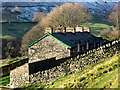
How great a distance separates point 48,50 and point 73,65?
11.0 m

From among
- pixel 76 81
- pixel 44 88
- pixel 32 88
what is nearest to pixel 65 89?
pixel 76 81

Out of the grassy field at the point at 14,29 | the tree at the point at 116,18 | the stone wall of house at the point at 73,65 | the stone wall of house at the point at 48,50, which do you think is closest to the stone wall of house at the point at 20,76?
the stone wall of house at the point at 73,65

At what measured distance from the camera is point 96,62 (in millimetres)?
25016

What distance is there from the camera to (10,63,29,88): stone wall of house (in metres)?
25.8

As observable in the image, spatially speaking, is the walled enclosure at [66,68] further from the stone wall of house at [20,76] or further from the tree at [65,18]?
the tree at [65,18]

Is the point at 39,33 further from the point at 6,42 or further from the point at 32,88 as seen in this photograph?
the point at 32,88

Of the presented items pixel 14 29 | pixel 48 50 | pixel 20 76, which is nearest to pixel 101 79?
pixel 20 76

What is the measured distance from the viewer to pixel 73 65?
25250mm

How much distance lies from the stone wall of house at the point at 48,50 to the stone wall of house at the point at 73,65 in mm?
8613

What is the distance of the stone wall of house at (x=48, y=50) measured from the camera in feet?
114

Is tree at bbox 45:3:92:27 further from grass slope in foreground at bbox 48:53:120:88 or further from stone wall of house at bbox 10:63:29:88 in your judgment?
grass slope in foreground at bbox 48:53:120:88

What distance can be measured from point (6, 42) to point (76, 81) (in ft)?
192

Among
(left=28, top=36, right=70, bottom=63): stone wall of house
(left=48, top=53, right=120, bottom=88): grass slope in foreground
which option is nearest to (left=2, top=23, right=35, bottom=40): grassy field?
(left=28, top=36, right=70, bottom=63): stone wall of house

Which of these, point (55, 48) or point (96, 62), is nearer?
point (96, 62)
